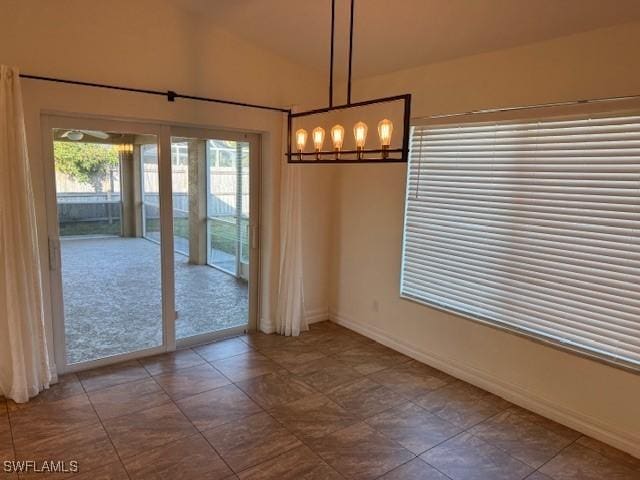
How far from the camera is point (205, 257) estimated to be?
4.56 metres

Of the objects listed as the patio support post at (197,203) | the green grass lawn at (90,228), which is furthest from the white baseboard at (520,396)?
the green grass lawn at (90,228)

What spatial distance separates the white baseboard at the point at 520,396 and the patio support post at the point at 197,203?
2.04 m

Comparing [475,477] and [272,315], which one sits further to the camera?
[272,315]

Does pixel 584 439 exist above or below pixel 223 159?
below

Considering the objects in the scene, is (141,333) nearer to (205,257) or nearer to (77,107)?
(205,257)

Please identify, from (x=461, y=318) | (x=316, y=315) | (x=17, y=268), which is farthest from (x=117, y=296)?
(x=461, y=318)

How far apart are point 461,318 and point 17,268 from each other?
3572mm

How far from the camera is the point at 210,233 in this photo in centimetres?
453

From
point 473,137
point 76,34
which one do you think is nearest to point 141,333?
Answer: point 76,34

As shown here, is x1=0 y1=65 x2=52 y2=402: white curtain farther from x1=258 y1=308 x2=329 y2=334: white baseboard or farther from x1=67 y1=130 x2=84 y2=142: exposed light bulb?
x1=258 y1=308 x2=329 y2=334: white baseboard

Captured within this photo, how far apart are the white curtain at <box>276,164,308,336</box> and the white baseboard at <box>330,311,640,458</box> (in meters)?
0.88

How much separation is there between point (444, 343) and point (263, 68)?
319cm

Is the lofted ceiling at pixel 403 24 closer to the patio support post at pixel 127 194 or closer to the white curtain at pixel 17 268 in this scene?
the patio support post at pixel 127 194

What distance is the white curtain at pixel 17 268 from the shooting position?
2.98m
